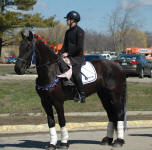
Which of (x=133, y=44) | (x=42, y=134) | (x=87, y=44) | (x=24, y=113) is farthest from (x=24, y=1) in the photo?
(x=133, y=44)

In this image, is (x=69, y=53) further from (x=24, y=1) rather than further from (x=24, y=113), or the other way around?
(x=24, y=1)

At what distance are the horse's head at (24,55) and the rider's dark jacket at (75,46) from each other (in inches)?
34.2

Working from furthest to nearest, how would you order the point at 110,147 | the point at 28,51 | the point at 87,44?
the point at 87,44 < the point at 110,147 < the point at 28,51

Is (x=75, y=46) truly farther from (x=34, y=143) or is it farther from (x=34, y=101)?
(x=34, y=101)

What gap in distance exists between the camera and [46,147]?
7945mm

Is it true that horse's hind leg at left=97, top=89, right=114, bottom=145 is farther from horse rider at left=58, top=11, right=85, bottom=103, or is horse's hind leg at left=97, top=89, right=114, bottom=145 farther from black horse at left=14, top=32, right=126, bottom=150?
horse rider at left=58, top=11, right=85, bottom=103

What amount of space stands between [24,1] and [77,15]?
124 feet

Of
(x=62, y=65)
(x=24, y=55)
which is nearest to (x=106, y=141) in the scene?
(x=62, y=65)

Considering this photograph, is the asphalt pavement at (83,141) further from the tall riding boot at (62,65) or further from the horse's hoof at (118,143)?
the tall riding boot at (62,65)

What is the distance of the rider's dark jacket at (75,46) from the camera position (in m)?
7.92

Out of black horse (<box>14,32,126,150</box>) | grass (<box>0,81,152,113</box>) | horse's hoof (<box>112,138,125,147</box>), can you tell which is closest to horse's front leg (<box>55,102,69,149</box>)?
black horse (<box>14,32,126,150</box>)

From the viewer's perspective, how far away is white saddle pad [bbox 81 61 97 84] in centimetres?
819

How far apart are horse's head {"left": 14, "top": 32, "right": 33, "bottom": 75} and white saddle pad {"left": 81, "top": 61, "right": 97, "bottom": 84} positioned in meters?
1.30

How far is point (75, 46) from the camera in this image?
796cm
